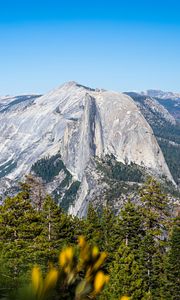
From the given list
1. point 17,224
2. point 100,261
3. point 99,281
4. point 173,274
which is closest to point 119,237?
point 173,274

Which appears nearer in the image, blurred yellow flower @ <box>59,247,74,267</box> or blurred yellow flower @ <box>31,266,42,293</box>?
blurred yellow flower @ <box>31,266,42,293</box>

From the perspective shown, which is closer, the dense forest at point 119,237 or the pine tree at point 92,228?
the dense forest at point 119,237

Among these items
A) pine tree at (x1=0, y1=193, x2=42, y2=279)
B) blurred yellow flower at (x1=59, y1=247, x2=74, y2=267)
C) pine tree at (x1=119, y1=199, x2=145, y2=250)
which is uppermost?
blurred yellow flower at (x1=59, y1=247, x2=74, y2=267)

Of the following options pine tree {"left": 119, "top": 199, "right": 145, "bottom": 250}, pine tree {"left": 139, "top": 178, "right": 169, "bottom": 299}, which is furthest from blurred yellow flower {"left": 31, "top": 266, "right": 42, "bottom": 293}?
pine tree {"left": 119, "top": 199, "right": 145, "bottom": 250}

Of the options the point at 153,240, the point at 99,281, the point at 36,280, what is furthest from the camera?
the point at 153,240

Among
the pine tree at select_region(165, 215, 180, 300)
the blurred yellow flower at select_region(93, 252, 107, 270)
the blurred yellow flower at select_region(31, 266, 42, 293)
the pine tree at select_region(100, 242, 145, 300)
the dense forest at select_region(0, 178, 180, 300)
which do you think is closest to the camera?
the blurred yellow flower at select_region(31, 266, 42, 293)

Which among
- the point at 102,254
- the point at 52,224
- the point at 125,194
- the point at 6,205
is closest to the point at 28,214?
the point at 6,205

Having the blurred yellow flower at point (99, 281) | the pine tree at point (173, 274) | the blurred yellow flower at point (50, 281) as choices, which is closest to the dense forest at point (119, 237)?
the pine tree at point (173, 274)

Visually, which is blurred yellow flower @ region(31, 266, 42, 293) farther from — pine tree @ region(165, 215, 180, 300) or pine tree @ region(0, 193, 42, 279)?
pine tree @ region(165, 215, 180, 300)

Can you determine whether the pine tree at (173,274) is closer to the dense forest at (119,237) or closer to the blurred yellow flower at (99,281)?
the dense forest at (119,237)

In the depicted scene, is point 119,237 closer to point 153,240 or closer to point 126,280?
point 153,240
